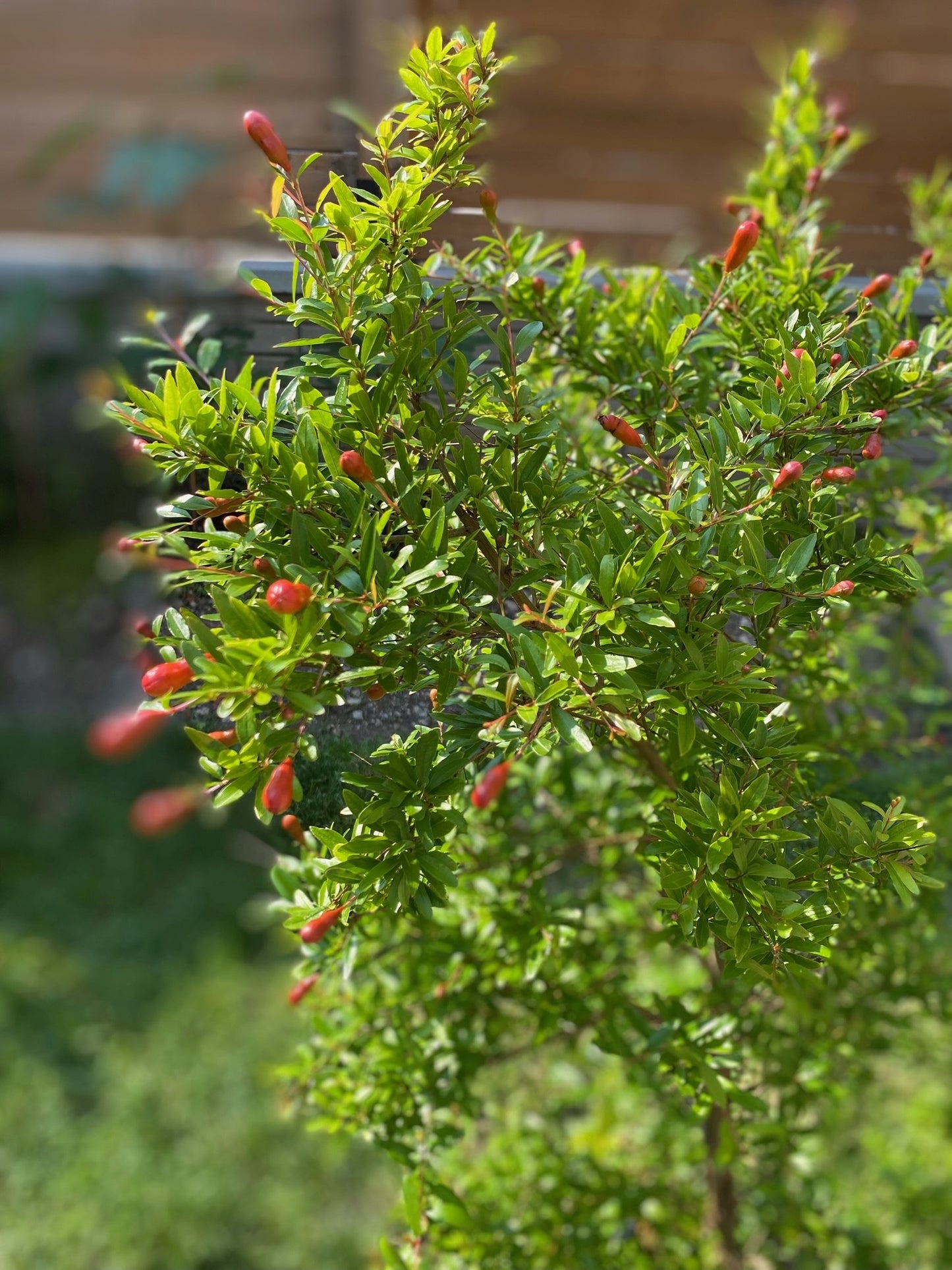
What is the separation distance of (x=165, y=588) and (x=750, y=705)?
538 millimetres

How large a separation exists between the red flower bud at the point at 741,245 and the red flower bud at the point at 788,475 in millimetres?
204

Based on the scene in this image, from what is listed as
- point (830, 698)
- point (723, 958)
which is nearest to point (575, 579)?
point (723, 958)

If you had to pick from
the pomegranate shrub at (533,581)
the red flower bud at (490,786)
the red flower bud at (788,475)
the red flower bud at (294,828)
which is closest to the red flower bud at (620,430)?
the pomegranate shrub at (533,581)

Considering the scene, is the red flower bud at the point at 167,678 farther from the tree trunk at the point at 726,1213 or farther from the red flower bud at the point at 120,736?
the tree trunk at the point at 726,1213

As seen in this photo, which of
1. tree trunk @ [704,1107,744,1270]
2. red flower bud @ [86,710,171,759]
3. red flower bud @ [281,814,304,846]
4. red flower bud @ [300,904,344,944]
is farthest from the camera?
tree trunk @ [704,1107,744,1270]

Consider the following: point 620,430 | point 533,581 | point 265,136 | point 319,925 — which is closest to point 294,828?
point 319,925

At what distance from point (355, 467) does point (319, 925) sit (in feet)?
1.00

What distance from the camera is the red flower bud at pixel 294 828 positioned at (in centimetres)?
83

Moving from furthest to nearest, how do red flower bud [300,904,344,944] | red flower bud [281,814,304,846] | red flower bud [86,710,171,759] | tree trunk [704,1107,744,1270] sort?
1. tree trunk [704,1107,744,1270]
2. red flower bud [281,814,304,846]
3. red flower bud [300,904,344,944]
4. red flower bud [86,710,171,759]

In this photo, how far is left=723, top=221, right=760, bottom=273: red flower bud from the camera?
836mm

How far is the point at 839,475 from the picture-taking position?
2.58 feet

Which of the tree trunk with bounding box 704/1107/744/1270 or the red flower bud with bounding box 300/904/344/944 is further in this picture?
the tree trunk with bounding box 704/1107/744/1270

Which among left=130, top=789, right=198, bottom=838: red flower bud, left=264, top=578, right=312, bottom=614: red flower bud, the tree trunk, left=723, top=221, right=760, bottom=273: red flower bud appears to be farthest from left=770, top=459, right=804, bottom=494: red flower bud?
the tree trunk

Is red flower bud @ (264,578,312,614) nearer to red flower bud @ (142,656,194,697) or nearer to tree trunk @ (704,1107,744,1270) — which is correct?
red flower bud @ (142,656,194,697)
